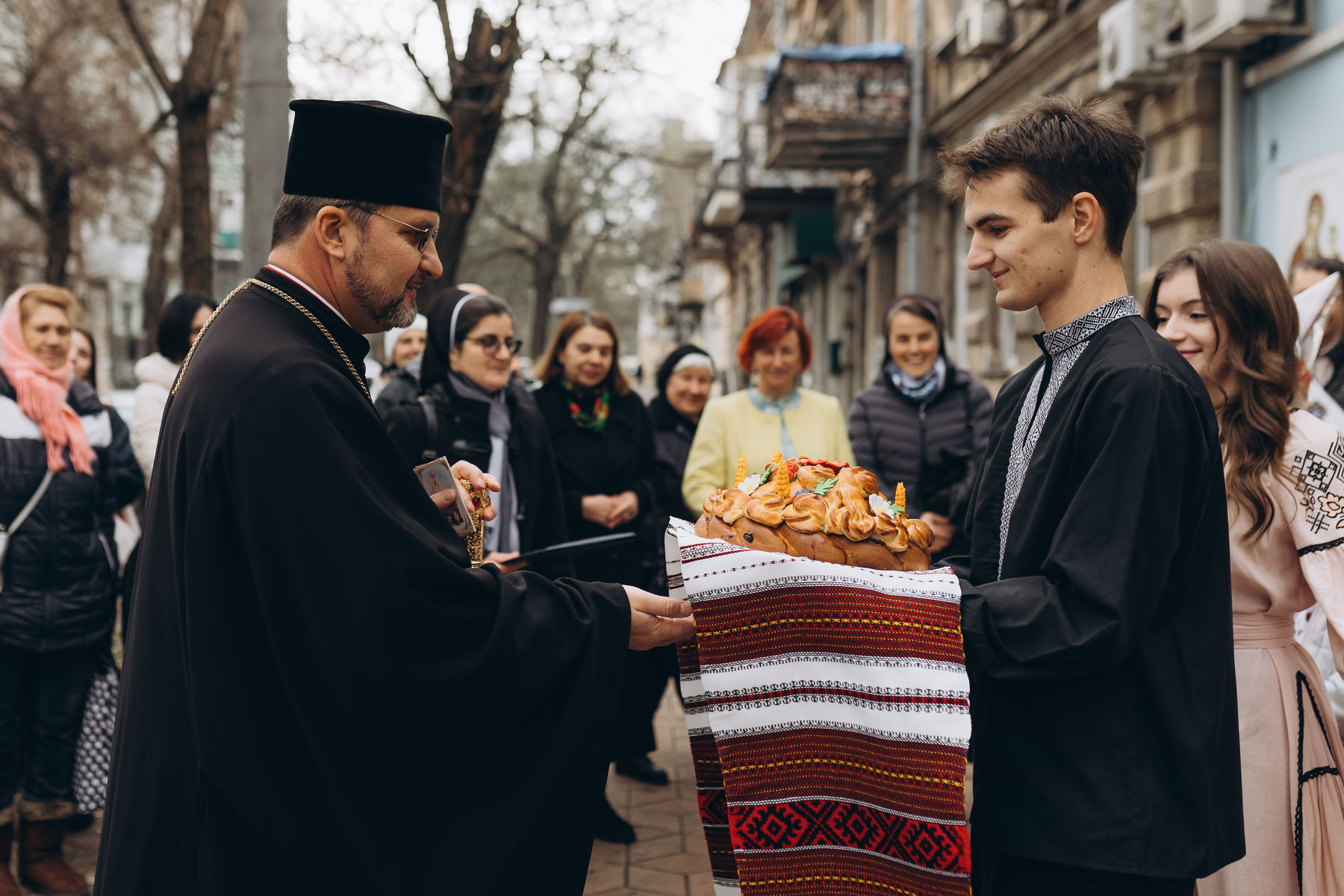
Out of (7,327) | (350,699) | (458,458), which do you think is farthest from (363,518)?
(7,327)

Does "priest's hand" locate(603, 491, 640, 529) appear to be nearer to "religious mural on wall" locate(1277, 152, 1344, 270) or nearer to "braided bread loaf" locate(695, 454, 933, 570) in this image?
"braided bread loaf" locate(695, 454, 933, 570)

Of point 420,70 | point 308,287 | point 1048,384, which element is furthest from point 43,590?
point 420,70

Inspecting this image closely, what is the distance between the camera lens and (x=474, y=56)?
10.4 metres

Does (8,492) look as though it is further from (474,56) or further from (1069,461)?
(474,56)

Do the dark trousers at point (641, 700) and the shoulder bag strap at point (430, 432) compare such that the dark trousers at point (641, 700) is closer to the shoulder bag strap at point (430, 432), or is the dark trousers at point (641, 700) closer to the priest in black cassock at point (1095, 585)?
the shoulder bag strap at point (430, 432)

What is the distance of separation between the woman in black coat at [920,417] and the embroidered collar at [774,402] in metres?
0.38

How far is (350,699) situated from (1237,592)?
6.56 ft

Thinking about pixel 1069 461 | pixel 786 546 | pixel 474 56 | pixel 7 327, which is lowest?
pixel 786 546

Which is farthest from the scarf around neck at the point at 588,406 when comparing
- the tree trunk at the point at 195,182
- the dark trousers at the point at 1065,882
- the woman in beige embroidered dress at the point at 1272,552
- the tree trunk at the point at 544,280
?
the tree trunk at the point at 544,280

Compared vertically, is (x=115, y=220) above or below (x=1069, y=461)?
above

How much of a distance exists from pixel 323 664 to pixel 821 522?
93 cm

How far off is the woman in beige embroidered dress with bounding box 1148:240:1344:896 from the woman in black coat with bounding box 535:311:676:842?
10.1 ft

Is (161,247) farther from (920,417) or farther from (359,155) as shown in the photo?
(359,155)

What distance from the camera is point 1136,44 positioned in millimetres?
7930
